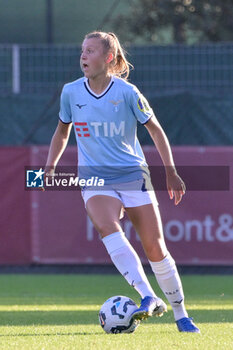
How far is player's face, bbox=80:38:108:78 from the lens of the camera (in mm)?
6738

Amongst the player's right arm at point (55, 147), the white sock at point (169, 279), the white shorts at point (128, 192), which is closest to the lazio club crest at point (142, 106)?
the white shorts at point (128, 192)

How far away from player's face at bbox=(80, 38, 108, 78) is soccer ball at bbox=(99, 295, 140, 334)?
1527 mm

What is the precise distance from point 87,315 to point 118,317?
183 centimetres

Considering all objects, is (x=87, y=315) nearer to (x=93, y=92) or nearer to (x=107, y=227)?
(x=107, y=227)

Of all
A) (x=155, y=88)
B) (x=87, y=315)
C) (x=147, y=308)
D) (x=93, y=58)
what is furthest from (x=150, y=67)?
(x=147, y=308)

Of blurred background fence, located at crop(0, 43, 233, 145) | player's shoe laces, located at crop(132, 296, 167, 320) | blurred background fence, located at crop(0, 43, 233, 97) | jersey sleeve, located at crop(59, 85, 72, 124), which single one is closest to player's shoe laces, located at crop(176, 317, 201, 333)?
player's shoe laces, located at crop(132, 296, 167, 320)

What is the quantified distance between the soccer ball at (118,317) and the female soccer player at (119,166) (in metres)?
0.15

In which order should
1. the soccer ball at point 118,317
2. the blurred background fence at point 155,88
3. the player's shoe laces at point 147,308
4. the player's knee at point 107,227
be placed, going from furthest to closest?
the blurred background fence at point 155,88
the soccer ball at point 118,317
the player's knee at point 107,227
the player's shoe laces at point 147,308

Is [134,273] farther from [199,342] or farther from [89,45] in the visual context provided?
[89,45]

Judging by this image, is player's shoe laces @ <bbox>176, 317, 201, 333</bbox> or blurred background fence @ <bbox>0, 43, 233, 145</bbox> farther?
blurred background fence @ <bbox>0, 43, 233, 145</bbox>

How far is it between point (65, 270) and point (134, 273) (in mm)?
7297

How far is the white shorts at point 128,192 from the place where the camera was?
263 inches

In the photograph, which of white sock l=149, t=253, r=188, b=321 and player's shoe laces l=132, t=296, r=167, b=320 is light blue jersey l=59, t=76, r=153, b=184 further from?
player's shoe laces l=132, t=296, r=167, b=320

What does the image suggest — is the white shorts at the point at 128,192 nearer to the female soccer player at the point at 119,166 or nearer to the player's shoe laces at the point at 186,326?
the female soccer player at the point at 119,166
